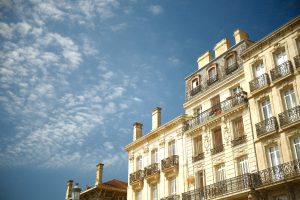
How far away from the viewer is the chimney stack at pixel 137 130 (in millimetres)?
34875

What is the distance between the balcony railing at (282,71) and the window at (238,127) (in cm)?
384

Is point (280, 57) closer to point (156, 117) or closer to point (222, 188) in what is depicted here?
point (222, 188)

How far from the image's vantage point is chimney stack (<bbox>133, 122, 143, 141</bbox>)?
34.9 metres

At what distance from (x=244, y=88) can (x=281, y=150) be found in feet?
19.2

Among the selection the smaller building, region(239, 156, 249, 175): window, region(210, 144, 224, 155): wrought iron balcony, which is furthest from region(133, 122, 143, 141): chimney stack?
region(239, 156, 249, 175): window

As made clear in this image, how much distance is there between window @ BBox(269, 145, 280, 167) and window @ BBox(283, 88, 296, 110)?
2628 mm

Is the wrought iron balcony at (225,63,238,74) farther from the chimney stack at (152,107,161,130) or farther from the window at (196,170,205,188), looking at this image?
the chimney stack at (152,107,161,130)

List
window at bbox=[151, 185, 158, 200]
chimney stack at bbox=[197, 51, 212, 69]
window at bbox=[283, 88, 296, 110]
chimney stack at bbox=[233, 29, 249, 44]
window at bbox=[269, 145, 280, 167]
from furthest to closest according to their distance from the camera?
1. chimney stack at bbox=[197, 51, 212, 69]
2. window at bbox=[151, 185, 158, 200]
3. chimney stack at bbox=[233, 29, 249, 44]
4. window at bbox=[283, 88, 296, 110]
5. window at bbox=[269, 145, 280, 167]

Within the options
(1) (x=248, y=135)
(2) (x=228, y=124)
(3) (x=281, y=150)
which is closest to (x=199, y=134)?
(2) (x=228, y=124)

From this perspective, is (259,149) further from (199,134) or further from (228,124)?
(199,134)

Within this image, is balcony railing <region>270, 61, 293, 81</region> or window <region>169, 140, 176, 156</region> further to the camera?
window <region>169, 140, 176, 156</region>

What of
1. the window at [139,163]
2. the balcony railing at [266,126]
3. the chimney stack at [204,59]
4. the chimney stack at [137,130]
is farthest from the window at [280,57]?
Answer: the chimney stack at [137,130]

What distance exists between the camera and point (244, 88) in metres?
24.5

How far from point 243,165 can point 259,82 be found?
5.68 metres
